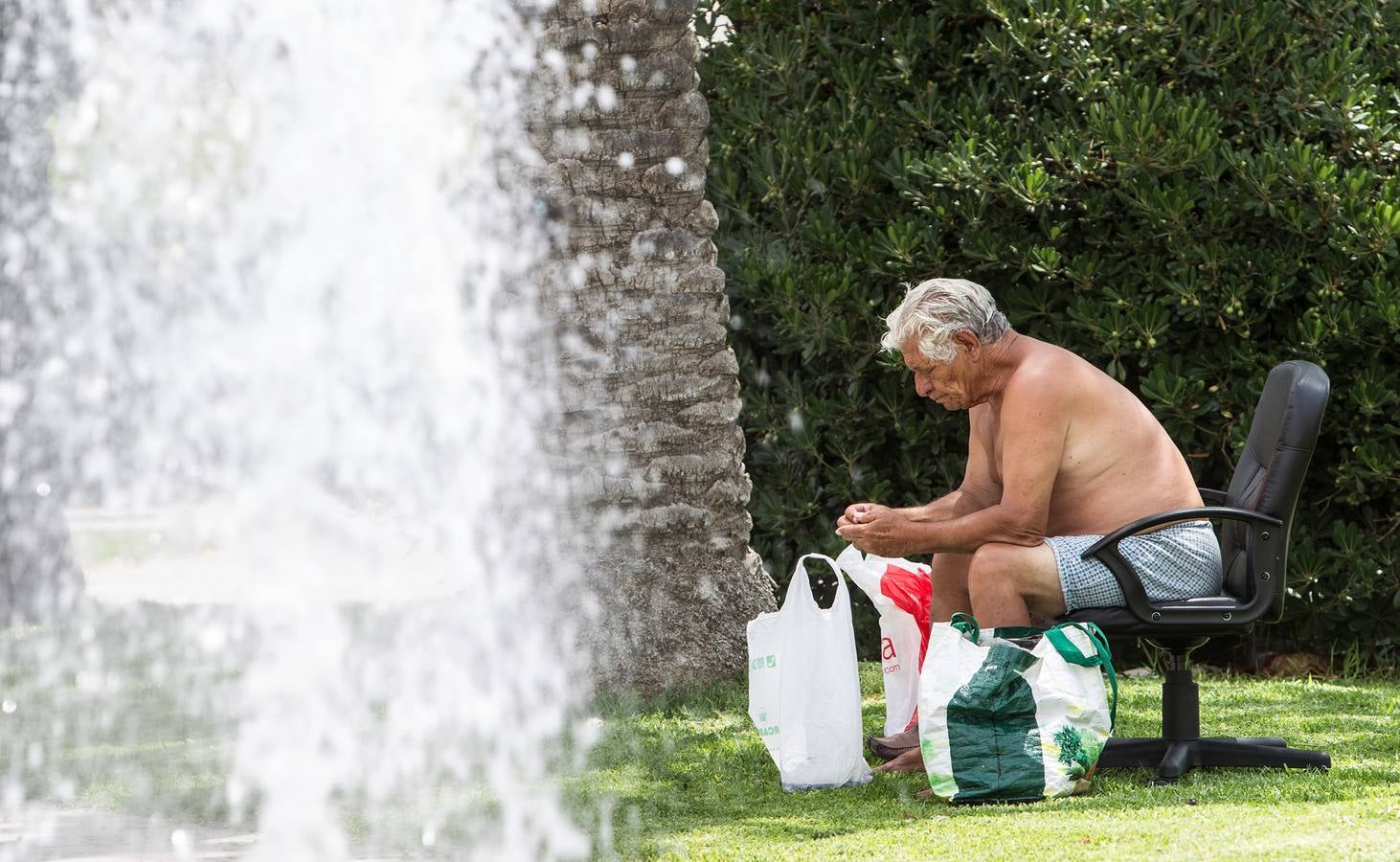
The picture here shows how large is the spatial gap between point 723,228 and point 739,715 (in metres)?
2.26

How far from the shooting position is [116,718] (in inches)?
233

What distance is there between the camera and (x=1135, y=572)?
426 cm

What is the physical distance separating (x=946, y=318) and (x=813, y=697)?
1.08 m

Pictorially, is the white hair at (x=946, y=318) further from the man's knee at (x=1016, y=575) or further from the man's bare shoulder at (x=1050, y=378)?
the man's knee at (x=1016, y=575)

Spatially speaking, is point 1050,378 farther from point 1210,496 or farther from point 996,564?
point 1210,496

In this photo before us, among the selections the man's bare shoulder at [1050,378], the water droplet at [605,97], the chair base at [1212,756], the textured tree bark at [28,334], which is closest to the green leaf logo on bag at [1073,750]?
the chair base at [1212,756]

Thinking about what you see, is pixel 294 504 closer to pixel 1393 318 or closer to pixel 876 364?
pixel 876 364

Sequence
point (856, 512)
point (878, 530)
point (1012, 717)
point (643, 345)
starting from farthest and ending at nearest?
point (643, 345) → point (856, 512) → point (878, 530) → point (1012, 717)

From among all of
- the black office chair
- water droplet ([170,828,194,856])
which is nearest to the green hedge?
the black office chair

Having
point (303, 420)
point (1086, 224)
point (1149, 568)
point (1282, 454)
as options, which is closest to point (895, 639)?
point (1149, 568)

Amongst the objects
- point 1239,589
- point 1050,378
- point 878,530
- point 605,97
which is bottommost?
point 1239,589

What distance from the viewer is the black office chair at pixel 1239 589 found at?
4250mm

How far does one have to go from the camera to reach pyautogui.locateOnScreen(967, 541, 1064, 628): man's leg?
14.1ft

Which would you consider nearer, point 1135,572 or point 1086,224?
point 1135,572
